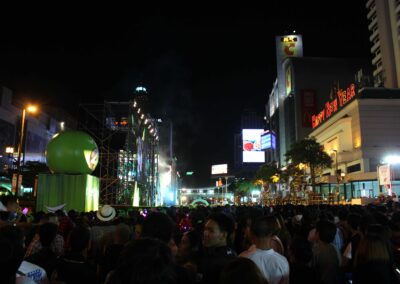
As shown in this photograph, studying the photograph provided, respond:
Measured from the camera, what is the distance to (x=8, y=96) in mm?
51844

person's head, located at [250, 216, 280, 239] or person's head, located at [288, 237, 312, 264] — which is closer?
person's head, located at [250, 216, 280, 239]

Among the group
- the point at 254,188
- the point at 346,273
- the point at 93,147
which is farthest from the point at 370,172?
the point at 254,188

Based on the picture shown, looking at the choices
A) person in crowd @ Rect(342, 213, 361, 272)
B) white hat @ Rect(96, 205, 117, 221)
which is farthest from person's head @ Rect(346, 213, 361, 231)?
white hat @ Rect(96, 205, 117, 221)

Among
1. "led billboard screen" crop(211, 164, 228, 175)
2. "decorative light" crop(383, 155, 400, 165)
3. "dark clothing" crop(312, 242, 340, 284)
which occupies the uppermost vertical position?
"led billboard screen" crop(211, 164, 228, 175)

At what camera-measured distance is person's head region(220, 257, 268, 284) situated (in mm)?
2324

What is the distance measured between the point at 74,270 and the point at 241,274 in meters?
3.03

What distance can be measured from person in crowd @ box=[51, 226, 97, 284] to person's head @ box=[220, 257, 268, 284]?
2.84m

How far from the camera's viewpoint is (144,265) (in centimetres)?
233

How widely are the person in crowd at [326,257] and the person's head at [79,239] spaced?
337 centimetres

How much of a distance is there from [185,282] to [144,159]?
115 ft

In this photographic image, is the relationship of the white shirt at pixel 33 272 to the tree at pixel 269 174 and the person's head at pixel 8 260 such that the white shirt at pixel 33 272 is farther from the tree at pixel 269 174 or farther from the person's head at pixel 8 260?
the tree at pixel 269 174

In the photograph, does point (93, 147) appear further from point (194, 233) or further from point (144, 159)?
point (144, 159)

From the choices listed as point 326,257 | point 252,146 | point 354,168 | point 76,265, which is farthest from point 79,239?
point 252,146

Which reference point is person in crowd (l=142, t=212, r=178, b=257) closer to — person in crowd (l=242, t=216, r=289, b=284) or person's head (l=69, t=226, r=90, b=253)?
person in crowd (l=242, t=216, r=289, b=284)
